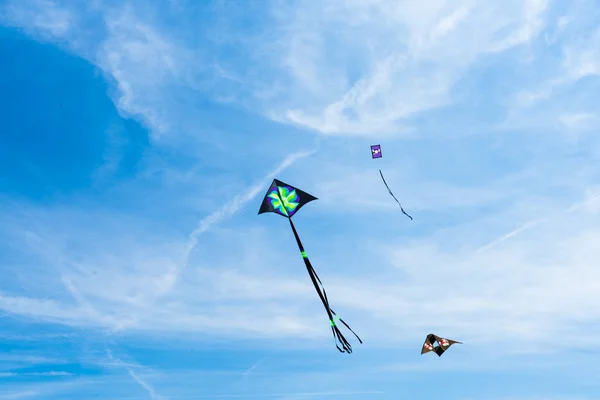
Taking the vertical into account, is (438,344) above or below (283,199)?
below

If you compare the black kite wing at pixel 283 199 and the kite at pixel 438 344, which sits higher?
the black kite wing at pixel 283 199

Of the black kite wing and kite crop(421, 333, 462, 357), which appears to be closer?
the black kite wing

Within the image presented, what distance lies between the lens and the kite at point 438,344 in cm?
4875

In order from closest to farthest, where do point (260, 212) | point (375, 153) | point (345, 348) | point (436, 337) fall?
point (345, 348)
point (260, 212)
point (375, 153)
point (436, 337)

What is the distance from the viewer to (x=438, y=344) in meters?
49.2

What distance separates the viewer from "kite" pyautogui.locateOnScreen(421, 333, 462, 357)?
48.8m

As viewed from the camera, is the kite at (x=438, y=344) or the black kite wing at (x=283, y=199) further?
the kite at (x=438, y=344)

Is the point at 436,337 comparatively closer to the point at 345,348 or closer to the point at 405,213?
the point at 405,213

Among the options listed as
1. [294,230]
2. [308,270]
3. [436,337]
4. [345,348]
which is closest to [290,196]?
[294,230]

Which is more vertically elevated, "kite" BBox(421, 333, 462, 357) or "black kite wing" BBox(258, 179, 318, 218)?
"black kite wing" BBox(258, 179, 318, 218)

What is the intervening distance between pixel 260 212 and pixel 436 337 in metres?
25.6

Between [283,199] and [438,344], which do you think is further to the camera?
[438,344]

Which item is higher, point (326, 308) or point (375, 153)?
point (375, 153)

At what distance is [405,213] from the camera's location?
37.4m
